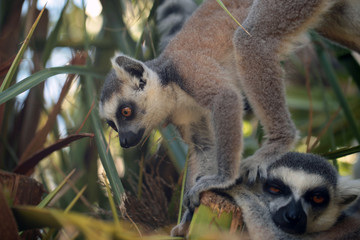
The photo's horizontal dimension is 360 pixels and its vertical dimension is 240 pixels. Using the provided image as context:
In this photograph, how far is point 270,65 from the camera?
320cm

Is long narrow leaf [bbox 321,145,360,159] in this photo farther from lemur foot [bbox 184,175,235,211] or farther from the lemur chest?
the lemur chest

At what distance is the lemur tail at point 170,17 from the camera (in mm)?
4809

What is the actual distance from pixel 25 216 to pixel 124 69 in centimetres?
223

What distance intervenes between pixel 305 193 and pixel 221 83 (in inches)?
45.2

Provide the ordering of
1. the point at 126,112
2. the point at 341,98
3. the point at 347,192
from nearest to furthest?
the point at 347,192, the point at 126,112, the point at 341,98

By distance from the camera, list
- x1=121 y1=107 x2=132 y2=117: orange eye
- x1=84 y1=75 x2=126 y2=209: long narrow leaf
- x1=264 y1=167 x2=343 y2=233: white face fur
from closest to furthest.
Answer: x1=84 y1=75 x2=126 y2=209: long narrow leaf < x1=264 y1=167 x2=343 y2=233: white face fur < x1=121 y1=107 x2=132 y2=117: orange eye

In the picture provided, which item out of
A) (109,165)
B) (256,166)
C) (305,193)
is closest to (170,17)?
(256,166)

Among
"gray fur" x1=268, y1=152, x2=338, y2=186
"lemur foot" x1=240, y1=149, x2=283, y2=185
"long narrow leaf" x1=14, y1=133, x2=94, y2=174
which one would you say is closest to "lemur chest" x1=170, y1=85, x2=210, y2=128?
"lemur foot" x1=240, y1=149, x2=283, y2=185

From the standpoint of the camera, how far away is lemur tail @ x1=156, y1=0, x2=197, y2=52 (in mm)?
4809

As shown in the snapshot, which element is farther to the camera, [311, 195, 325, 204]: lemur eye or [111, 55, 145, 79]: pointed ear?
[111, 55, 145, 79]: pointed ear

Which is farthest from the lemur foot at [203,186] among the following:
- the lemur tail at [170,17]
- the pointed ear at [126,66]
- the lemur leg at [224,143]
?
the lemur tail at [170,17]

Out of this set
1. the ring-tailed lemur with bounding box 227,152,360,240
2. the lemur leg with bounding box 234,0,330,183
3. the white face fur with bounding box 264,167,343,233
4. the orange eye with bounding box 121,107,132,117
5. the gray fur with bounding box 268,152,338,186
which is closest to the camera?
the ring-tailed lemur with bounding box 227,152,360,240

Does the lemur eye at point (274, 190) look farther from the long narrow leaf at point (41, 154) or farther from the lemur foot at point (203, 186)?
the long narrow leaf at point (41, 154)

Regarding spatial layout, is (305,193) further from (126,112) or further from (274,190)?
(126,112)
